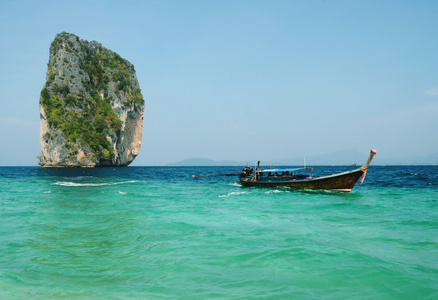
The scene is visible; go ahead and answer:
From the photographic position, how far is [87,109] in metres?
94.1

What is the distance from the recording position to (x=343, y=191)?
2597cm

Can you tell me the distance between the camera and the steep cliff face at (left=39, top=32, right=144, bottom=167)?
288 ft

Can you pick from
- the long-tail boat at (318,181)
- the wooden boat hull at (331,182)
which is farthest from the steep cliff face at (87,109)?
the wooden boat hull at (331,182)

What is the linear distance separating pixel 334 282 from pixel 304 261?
137cm

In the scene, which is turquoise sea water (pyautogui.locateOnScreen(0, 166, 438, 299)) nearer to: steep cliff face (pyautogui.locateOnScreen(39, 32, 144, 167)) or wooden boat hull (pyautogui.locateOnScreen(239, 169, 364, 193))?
wooden boat hull (pyautogui.locateOnScreen(239, 169, 364, 193))

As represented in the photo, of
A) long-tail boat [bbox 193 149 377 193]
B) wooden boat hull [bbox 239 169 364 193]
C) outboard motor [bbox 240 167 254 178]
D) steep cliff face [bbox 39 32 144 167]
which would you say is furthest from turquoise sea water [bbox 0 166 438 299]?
steep cliff face [bbox 39 32 144 167]

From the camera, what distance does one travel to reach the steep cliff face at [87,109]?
87.8 meters

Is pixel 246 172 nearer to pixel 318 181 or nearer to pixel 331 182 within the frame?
pixel 318 181

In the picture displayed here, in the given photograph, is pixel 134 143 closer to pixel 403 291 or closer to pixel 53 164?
pixel 53 164

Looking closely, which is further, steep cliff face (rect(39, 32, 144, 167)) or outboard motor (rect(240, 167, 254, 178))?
steep cliff face (rect(39, 32, 144, 167))

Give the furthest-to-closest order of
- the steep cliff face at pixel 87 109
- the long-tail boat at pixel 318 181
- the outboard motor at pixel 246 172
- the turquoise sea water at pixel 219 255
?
1. the steep cliff face at pixel 87 109
2. the outboard motor at pixel 246 172
3. the long-tail boat at pixel 318 181
4. the turquoise sea water at pixel 219 255

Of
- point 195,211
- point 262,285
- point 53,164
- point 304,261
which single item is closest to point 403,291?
point 304,261

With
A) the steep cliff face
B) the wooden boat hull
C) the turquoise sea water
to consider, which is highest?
the steep cliff face

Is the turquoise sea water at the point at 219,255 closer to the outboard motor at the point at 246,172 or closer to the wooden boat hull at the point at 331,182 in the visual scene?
the wooden boat hull at the point at 331,182
